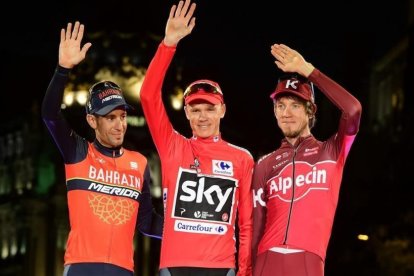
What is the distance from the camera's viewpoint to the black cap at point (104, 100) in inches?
372

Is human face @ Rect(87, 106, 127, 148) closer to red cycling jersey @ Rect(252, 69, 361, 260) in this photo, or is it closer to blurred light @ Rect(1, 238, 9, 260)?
red cycling jersey @ Rect(252, 69, 361, 260)

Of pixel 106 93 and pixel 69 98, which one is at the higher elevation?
pixel 69 98

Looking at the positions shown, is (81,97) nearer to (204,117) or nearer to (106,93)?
(106,93)

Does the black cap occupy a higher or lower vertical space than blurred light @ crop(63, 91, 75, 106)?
lower

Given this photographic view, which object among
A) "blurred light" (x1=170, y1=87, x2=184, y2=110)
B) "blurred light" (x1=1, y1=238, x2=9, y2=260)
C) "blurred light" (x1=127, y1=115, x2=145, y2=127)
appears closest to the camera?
"blurred light" (x1=1, y1=238, x2=9, y2=260)

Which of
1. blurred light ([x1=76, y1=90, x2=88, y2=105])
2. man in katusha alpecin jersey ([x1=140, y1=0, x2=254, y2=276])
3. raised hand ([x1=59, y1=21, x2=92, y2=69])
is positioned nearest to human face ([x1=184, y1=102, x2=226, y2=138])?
man in katusha alpecin jersey ([x1=140, y1=0, x2=254, y2=276])

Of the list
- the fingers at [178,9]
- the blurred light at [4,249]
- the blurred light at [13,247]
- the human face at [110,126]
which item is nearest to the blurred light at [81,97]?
the blurred light at [13,247]

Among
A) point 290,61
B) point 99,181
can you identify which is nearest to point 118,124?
point 99,181

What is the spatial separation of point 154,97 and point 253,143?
4058 cm

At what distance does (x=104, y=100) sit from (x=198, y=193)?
4.36ft

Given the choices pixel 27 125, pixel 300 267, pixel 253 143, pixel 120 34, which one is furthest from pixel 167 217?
pixel 120 34

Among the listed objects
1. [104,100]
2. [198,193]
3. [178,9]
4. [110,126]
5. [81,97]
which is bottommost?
A: [198,193]

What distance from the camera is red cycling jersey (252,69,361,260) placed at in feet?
29.6

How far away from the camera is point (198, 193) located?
9.10 metres
